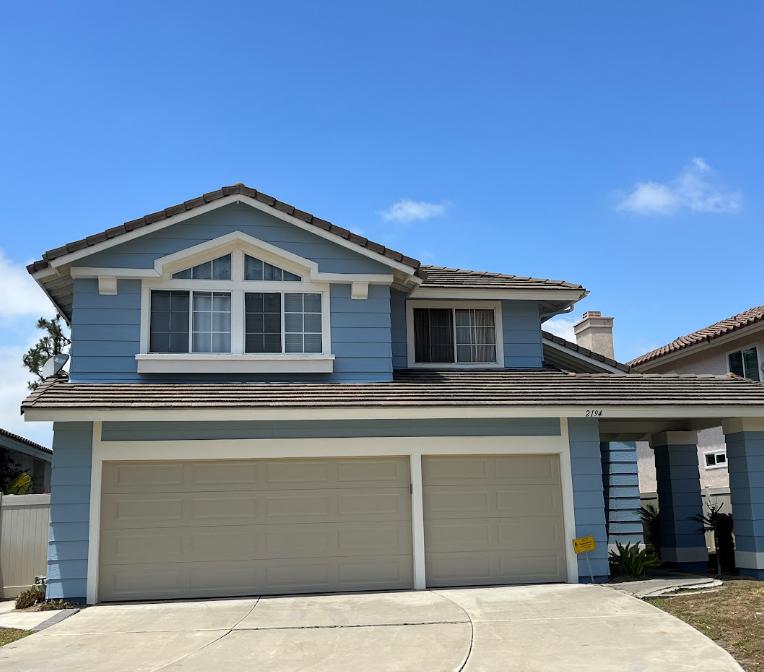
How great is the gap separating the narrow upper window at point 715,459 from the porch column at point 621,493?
479cm

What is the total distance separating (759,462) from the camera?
44.3 ft

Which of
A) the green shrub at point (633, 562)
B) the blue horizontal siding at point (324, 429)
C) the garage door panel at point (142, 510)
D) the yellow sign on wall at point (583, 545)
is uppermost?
the blue horizontal siding at point (324, 429)

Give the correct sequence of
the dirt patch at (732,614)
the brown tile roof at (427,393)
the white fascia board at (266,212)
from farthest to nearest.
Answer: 1. the white fascia board at (266,212)
2. the brown tile roof at (427,393)
3. the dirt patch at (732,614)

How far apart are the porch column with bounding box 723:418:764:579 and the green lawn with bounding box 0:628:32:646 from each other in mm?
10717

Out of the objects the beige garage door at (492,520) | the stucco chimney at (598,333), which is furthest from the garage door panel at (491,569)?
the stucco chimney at (598,333)

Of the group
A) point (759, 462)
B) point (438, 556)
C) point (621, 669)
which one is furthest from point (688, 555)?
point (621, 669)

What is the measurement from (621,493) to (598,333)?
5.72 metres

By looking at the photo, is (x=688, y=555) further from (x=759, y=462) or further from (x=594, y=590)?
(x=594, y=590)

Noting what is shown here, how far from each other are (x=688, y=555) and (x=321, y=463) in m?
8.25

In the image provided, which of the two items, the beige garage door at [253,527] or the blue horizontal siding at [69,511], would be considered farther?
the beige garage door at [253,527]

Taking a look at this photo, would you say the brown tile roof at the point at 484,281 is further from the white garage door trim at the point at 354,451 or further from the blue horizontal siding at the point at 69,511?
the blue horizontal siding at the point at 69,511

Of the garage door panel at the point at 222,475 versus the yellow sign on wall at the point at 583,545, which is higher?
the garage door panel at the point at 222,475

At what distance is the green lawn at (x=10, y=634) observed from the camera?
9.38m

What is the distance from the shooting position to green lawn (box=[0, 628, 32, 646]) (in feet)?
30.8
